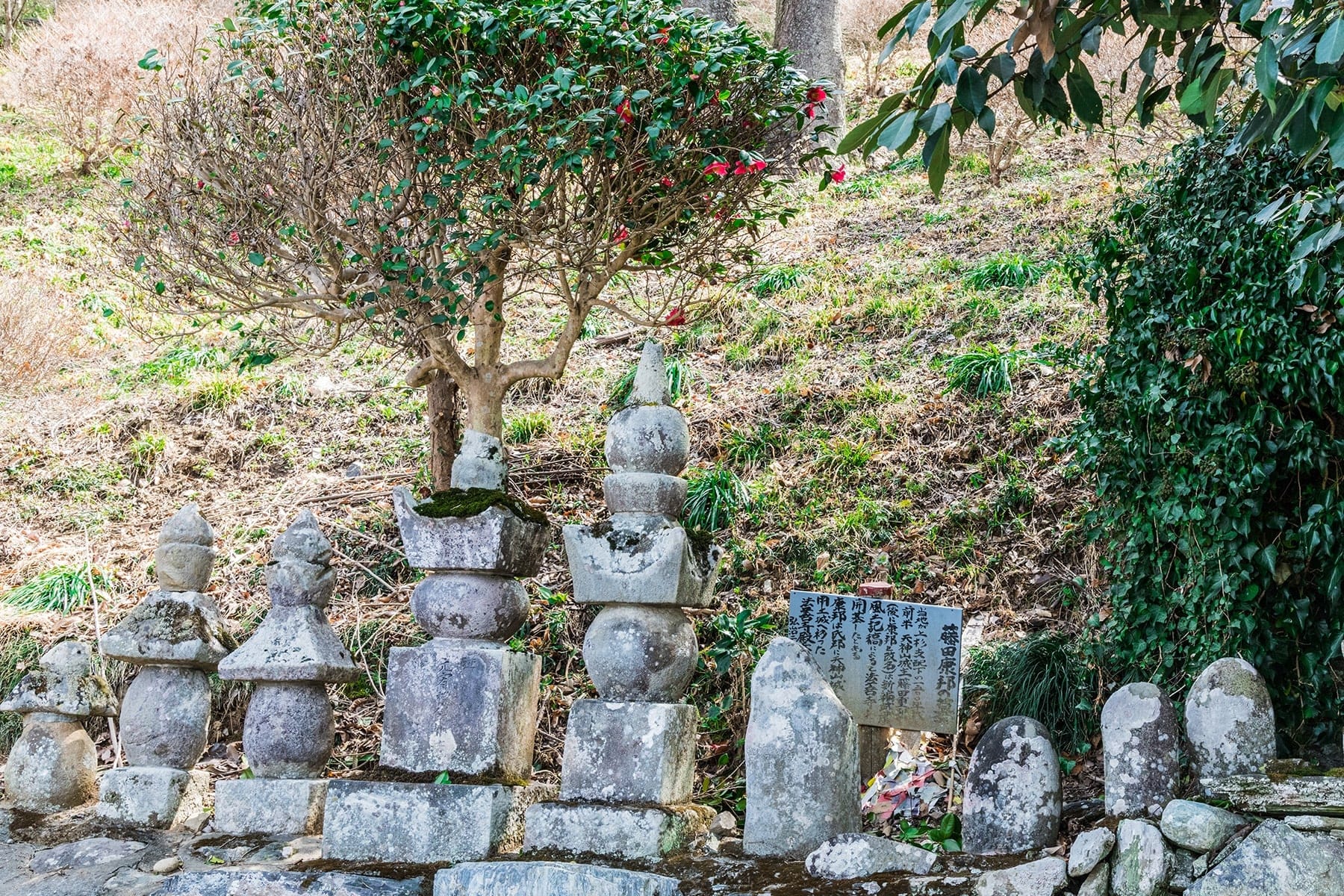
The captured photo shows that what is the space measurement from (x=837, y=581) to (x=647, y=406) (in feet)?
7.52

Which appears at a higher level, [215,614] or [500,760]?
[215,614]

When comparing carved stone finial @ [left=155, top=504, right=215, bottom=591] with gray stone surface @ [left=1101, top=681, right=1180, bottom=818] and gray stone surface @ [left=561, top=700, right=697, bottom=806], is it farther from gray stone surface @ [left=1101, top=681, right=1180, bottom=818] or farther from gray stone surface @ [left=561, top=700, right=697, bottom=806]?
gray stone surface @ [left=1101, top=681, right=1180, bottom=818]

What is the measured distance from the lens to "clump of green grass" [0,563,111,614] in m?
6.88

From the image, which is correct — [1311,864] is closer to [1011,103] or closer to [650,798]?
[650,798]

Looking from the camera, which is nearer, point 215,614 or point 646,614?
point 646,614

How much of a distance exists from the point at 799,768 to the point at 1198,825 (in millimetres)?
1110

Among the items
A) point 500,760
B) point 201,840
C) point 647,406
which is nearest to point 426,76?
point 647,406

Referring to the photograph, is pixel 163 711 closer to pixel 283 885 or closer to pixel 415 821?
pixel 283 885

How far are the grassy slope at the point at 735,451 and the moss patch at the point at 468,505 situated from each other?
135cm

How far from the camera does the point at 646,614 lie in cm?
385

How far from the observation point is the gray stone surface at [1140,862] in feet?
9.41

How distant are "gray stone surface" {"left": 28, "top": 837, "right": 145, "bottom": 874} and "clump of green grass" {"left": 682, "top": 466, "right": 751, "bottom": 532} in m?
3.32

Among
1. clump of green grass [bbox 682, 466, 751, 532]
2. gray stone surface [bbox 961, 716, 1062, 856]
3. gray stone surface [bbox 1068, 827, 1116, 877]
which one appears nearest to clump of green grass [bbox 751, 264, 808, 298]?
clump of green grass [bbox 682, 466, 751, 532]

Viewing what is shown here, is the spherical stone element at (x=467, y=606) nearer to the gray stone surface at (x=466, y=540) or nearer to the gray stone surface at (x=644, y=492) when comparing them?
the gray stone surface at (x=466, y=540)
